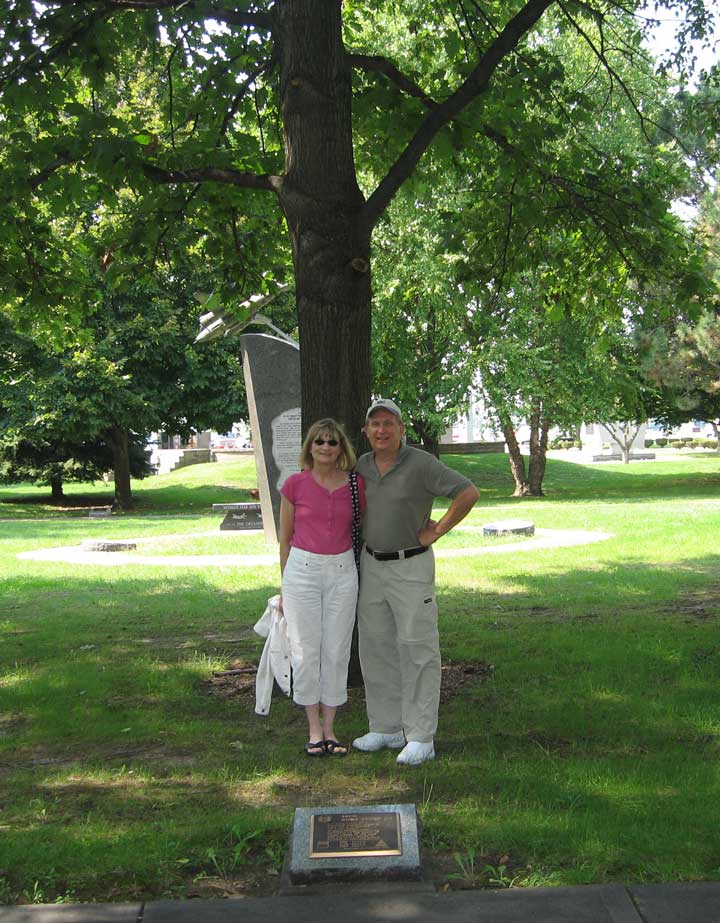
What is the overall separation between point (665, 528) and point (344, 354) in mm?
11726

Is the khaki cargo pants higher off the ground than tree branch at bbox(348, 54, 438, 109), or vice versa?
tree branch at bbox(348, 54, 438, 109)

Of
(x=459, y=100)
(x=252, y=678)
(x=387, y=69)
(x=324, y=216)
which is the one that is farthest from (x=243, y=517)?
(x=459, y=100)

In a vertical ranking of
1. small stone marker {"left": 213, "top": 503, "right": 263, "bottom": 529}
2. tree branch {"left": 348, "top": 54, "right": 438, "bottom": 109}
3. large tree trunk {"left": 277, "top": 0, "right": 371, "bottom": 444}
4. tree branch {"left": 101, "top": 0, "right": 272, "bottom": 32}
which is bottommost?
small stone marker {"left": 213, "top": 503, "right": 263, "bottom": 529}

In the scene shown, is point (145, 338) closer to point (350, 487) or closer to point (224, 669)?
point (224, 669)

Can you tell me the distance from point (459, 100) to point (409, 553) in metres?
3.11

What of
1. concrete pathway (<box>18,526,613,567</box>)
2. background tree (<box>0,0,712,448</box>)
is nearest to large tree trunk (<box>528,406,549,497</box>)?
concrete pathway (<box>18,526,613,567</box>)

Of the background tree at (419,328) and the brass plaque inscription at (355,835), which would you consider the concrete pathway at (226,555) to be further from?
the brass plaque inscription at (355,835)

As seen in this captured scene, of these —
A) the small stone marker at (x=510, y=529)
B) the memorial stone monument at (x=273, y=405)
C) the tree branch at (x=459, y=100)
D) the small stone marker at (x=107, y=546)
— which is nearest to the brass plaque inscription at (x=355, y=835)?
the tree branch at (x=459, y=100)

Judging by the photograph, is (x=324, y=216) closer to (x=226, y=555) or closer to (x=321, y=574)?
(x=321, y=574)

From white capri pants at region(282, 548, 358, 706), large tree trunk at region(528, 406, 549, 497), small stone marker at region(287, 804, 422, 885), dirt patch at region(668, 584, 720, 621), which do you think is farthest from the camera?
large tree trunk at region(528, 406, 549, 497)

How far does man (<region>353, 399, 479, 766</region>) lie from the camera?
5.29 meters

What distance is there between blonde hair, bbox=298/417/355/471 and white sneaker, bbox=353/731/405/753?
4.79 ft

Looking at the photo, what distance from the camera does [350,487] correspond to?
5.44 meters

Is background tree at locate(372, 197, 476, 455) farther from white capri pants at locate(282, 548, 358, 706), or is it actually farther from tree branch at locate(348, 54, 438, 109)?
white capri pants at locate(282, 548, 358, 706)
